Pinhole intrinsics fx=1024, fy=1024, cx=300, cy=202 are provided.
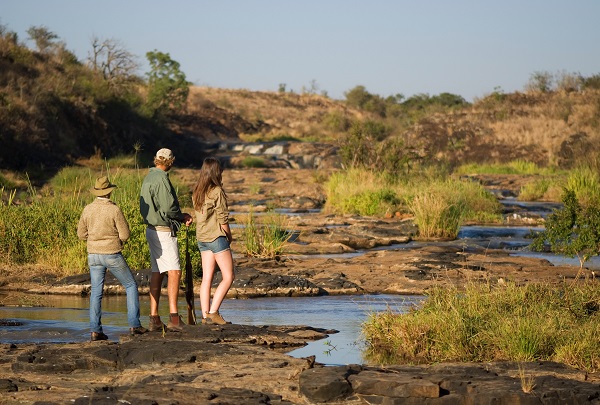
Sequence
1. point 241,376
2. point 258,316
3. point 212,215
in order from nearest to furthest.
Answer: point 241,376, point 212,215, point 258,316

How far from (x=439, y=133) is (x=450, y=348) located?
49.8m

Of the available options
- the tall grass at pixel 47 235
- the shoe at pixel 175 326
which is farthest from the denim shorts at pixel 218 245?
the tall grass at pixel 47 235

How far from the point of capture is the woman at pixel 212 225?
1143 centimetres

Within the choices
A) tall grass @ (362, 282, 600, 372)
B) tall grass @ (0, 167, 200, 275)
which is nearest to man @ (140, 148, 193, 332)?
tall grass @ (362, 282, 600, 372)

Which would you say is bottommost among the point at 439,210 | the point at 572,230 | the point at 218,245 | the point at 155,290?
the point at 439,210

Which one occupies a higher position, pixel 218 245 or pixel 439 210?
pixel 218 245

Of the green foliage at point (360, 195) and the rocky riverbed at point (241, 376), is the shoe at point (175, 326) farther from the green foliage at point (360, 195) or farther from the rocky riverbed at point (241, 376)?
the green foliage at point (360, 195)

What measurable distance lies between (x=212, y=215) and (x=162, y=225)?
0.62 meters

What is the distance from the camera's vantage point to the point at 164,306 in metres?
14.7

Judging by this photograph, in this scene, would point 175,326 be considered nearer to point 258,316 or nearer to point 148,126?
point 258,316

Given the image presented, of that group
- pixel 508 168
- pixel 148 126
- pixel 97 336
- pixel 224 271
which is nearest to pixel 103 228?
pixel 97 336

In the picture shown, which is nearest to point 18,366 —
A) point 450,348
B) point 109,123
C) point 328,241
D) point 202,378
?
point 202,378

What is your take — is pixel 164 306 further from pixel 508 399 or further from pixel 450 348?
pixel 508 399

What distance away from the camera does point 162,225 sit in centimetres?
1114
